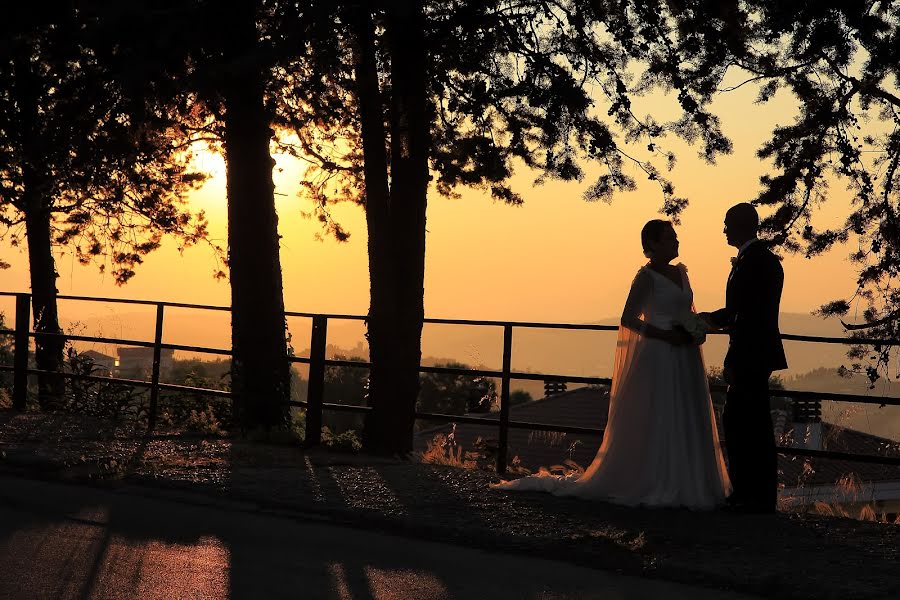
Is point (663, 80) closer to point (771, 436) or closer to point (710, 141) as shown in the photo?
point (710, 141)

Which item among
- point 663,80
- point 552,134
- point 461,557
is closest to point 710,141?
point 663,80

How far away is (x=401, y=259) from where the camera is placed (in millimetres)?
13633

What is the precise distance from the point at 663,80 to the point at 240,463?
671 cm

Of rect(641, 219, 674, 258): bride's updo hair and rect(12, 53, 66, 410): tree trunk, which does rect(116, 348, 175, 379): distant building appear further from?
rect(641, 219, 674, 258): bride's updo hair

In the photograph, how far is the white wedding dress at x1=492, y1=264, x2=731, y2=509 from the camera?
8.82 m

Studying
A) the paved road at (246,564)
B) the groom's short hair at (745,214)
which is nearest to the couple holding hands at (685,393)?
the groom's short hair at (745,214)

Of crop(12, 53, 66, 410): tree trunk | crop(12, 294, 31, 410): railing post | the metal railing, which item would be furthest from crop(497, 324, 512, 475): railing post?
crop(12, 294, 31, 410): railing post

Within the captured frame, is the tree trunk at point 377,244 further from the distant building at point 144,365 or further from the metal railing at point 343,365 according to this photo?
the distant building at point 144,365

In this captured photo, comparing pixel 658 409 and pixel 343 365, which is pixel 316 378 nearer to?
pixel 343 365

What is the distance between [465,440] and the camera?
52.1 metres

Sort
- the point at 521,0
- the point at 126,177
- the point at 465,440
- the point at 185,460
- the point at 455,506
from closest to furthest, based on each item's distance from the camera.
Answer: the point at 455,506
the point at 185,460
the point at 521,0
the point at 126,177
the point at 465,440

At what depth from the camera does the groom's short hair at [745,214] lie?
8.45 metres

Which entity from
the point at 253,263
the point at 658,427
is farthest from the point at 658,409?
the point at 253,263

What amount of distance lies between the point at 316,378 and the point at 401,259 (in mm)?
1837
